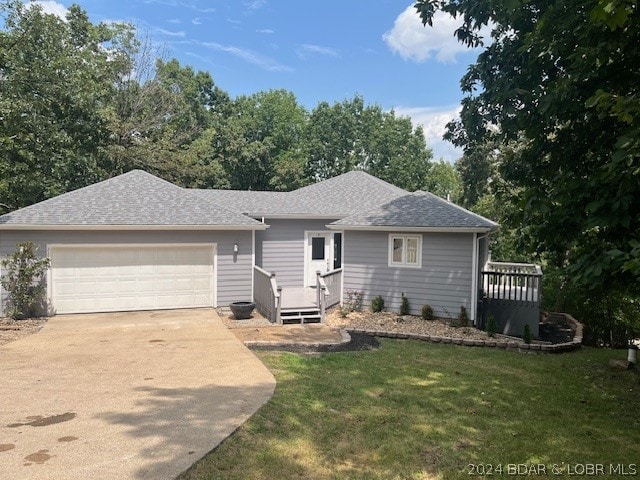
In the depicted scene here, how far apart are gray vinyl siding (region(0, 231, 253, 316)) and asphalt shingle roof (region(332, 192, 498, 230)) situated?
2.99 m

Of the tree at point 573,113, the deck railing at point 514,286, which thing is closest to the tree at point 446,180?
the deck railing at point 514,286

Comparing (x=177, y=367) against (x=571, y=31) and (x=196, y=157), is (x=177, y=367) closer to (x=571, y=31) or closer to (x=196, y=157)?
(x=571, y=31)

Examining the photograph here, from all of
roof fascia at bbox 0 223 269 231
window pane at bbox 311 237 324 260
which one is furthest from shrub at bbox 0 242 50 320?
window pane at bbox 311 237 324 260

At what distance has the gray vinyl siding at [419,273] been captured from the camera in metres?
11.9

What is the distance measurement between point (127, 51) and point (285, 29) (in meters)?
8.99

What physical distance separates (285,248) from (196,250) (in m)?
3.30

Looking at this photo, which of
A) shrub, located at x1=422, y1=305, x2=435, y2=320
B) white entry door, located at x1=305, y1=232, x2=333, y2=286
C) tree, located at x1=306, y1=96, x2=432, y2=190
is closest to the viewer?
shrub, located at x1=422, y1=305, x2=435, y2=320

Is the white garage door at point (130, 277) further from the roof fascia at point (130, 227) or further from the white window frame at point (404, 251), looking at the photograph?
the white window frame at point (404, 251)

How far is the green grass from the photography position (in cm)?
427

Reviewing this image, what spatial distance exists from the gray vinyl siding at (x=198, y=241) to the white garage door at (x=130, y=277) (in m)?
0.21

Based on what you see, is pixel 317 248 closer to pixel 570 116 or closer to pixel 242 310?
pixel 242 310

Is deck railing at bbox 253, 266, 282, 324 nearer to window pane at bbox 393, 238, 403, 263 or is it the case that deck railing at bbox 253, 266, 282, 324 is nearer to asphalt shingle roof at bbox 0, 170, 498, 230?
asphalt shingle roof at bbox 0, 170, 498, 230

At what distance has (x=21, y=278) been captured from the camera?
11.0 metres

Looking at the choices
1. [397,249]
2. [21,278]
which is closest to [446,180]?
[397,249]
